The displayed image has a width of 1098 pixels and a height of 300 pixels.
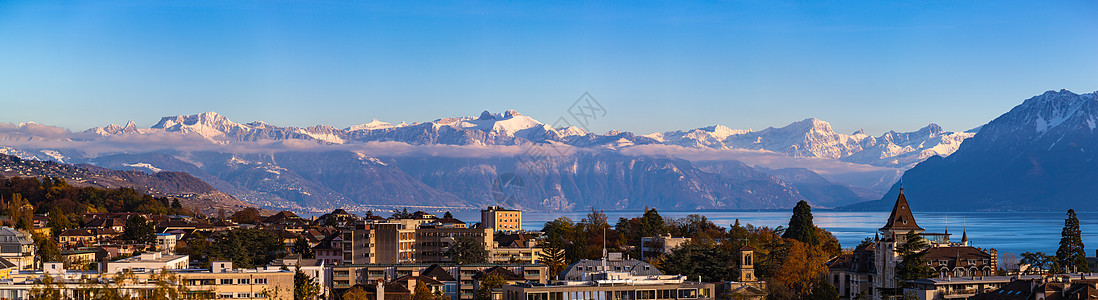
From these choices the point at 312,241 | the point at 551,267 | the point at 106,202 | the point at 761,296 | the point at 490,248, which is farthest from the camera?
the point at 106,202

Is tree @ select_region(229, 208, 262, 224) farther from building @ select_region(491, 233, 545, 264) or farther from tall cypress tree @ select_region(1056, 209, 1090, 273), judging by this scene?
tall cypress tree @ select_region(1056, 209, 1090, 273)

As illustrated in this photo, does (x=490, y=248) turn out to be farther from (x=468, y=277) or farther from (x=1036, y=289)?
(x=1036, y=289)

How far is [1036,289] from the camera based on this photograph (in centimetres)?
6900

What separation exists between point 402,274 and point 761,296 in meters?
24.7

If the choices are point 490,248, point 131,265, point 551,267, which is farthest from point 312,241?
point 131,265

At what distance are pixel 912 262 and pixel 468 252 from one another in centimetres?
3744

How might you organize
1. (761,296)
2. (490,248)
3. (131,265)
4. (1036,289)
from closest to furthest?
1. (1036,289)
2. (131,265)
3. (761,296)
4. (490,248)

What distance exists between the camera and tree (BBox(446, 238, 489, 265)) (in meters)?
107

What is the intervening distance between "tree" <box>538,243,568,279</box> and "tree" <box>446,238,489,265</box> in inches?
191

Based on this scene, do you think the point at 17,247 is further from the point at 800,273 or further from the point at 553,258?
the point at 800,273

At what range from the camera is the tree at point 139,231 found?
130500 mm

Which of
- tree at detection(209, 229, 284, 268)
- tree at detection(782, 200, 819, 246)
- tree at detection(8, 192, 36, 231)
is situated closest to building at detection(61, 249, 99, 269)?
tree at detection(209, 229, 284, 268)

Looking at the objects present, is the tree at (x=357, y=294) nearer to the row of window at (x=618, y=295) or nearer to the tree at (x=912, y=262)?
the row of window at (x=618, y=295)

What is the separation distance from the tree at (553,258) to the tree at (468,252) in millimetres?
4857
